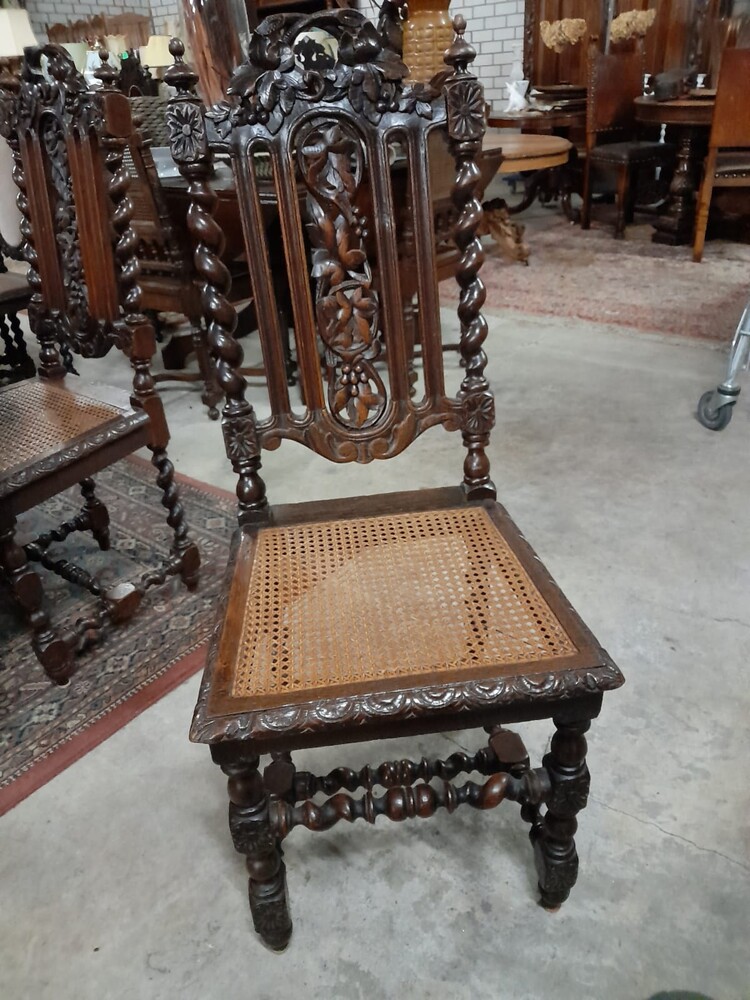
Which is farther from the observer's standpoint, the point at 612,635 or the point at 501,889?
the point at 612,635

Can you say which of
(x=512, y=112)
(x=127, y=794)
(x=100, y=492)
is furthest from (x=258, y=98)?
(x=512, y=112)

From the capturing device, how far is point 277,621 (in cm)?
100

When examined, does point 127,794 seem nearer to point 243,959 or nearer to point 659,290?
point 243,959

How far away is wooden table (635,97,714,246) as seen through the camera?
402 centimetres

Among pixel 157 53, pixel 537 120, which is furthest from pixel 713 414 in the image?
pixel 157 53

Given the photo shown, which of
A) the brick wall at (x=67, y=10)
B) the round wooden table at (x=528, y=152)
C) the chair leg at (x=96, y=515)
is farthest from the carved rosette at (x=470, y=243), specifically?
the brick wall at (x=67, y=10)

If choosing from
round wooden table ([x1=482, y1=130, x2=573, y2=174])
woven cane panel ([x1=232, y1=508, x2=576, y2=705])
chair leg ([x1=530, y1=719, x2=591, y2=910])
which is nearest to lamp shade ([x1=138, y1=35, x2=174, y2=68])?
round wooden table ([x1=482, y1=130, x2=573, y2=174])

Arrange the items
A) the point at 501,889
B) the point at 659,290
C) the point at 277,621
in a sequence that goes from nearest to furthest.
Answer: the point at 277,621 < the point at 501,889 < the point at 659,290

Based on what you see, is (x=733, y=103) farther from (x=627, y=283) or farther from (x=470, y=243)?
(x=470, y=243)

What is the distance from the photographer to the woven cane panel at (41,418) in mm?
1478

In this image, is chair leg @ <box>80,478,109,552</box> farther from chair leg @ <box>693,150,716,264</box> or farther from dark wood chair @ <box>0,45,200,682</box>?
chair leg @ <box>693,150,716,264</box>

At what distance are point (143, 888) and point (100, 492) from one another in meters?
1.44

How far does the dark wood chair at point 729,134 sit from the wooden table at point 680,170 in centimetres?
28

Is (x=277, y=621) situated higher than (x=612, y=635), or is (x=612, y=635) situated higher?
(x=277, y=621)
